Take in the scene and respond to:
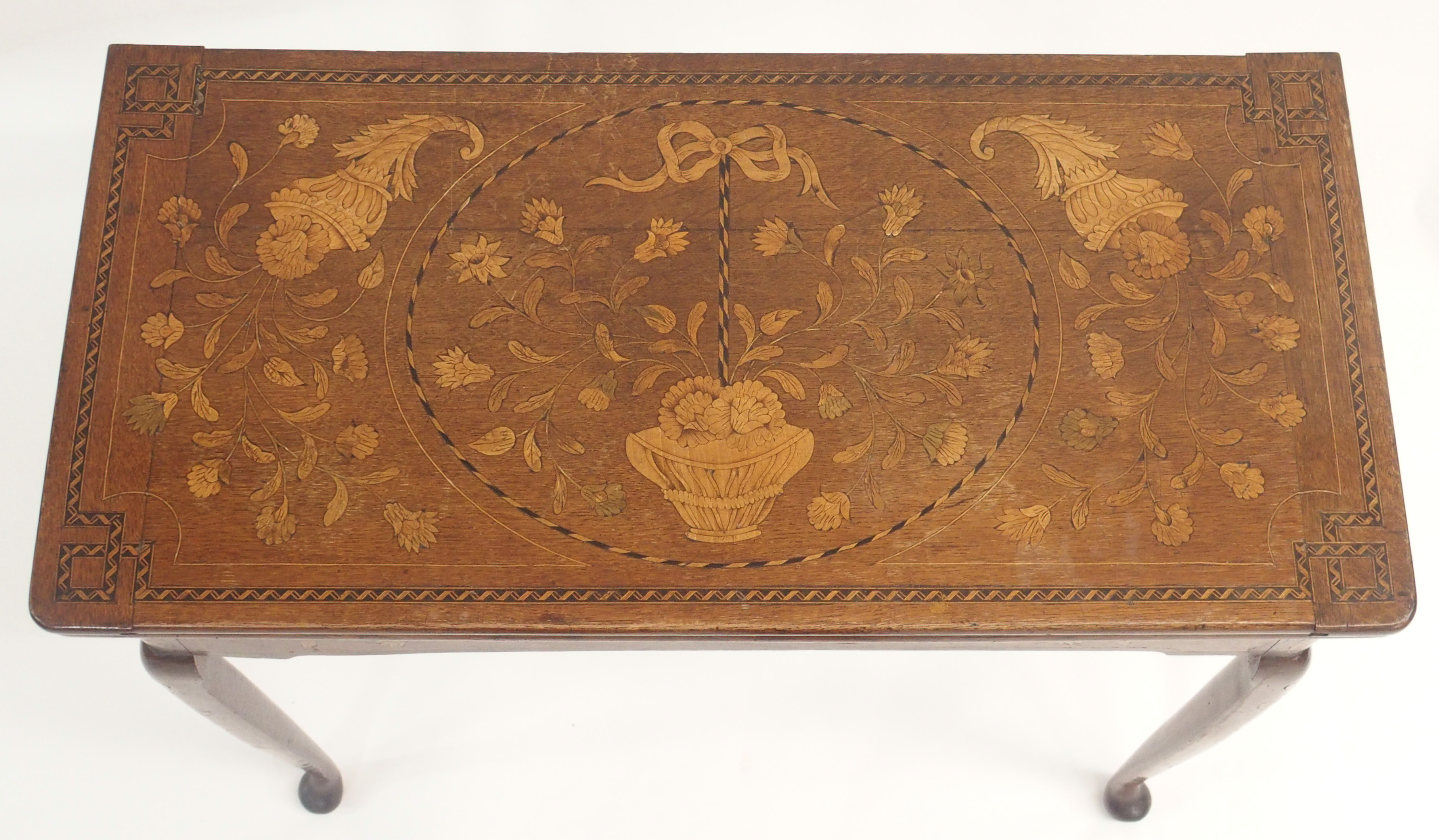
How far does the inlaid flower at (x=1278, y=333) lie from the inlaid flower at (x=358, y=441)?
1.41 m

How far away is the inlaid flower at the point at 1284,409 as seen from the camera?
2.01 metres

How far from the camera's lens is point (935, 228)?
→ 7.06 ft

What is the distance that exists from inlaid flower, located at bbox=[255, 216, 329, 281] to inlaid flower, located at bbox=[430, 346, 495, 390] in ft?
0.91

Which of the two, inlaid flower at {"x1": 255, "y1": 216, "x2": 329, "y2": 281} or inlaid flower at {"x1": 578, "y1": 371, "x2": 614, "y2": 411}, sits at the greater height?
inlaid flower at {"x1": 255, "y1": 216, "x2": 329, "y2": 281}

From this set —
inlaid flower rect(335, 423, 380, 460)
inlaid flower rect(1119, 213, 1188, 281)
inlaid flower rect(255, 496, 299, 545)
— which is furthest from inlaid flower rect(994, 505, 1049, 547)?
inlaid flower rect(255, 496, 299, 545)

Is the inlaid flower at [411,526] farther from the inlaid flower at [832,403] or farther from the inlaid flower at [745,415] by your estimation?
the inlaid flower at [832,403]

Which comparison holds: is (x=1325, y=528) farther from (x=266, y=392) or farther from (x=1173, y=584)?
(x=266, y=392)

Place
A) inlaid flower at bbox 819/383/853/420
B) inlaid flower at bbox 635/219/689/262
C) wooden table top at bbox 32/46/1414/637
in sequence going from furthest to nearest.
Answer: inlaid flower at bbox 635/219/689/262, inlaid flower at bbox 819/383/853/420, wooden table top at bbox 32/46/1414/637

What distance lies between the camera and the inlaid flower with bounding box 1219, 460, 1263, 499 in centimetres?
197

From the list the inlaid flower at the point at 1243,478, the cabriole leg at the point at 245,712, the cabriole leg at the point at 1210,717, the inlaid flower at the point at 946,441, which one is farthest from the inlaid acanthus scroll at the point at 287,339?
the cabriole leg at the point at 1210,717

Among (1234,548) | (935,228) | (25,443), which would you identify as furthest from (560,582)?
(25,443)

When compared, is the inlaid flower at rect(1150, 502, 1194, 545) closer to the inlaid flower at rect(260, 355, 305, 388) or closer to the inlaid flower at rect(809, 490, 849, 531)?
the inlaid flower at rect(809, 490, 849, 531)

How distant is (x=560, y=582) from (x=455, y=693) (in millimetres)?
1025

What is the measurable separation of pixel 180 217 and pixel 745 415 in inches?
39.3
